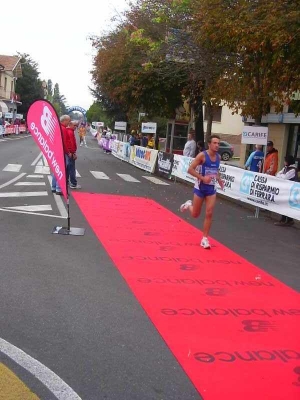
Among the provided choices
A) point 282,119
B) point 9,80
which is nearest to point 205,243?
point 282,119

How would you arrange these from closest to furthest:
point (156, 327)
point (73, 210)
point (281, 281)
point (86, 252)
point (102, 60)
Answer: point (156, 327)
point (281, 281)
point (86, 252)
point (73, 210)
point (102, 60)

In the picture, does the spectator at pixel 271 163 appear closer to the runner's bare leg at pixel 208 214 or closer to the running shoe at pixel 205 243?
the runner's bare leg at pixel 208 214

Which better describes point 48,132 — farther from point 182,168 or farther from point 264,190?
point 182,168

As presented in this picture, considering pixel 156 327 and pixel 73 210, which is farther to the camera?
pixel 73 210

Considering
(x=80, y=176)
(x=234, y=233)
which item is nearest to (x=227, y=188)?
(x=234, y=233)

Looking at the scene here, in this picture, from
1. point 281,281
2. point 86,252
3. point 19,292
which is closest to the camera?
point 19,292

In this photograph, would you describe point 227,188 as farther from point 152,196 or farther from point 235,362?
point 235,362

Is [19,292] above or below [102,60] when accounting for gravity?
below

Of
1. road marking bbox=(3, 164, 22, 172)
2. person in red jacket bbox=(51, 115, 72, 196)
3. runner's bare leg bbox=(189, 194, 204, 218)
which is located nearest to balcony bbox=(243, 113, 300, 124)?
road marking bbox=(3, 164, 22, 172)

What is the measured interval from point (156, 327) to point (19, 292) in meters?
1.68

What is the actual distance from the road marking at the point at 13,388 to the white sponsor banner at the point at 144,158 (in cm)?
2177

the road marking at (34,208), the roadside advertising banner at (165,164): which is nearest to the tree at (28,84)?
the roadside advertising banner at (165,164)

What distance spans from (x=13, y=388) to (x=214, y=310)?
273cm

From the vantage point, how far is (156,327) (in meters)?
5.51
